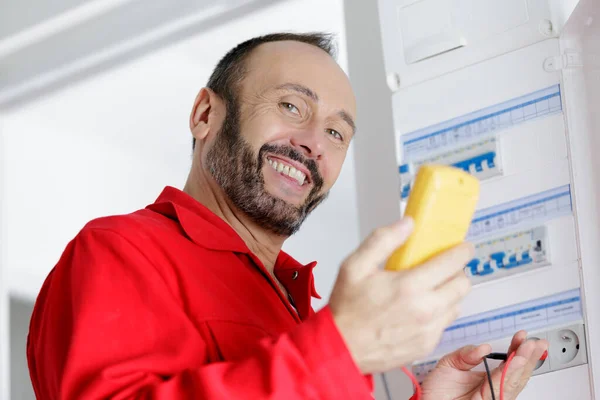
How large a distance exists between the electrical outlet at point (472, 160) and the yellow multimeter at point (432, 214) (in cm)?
79

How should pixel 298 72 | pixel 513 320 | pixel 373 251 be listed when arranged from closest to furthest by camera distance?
pixel 373 251 < pixel 298 72 < pixel 513 320

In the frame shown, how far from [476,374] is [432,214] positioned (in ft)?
2.15

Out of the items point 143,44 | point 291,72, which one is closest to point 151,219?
point 291,72

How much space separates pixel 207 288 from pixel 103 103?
216cm

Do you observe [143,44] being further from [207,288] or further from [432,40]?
[207,288]

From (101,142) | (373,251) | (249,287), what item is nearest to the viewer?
(373,251)

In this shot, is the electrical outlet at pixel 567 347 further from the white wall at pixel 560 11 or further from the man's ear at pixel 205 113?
the man's ear at pixel 205 113

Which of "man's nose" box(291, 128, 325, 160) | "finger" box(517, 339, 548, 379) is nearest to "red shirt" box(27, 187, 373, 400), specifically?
"man's nose" box(291, 128, 325, 160)

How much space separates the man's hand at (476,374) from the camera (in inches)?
53.9

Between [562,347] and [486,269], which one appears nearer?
[562,347]

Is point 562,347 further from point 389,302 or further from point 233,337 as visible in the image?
point 389,302

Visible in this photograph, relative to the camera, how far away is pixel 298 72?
1.49m

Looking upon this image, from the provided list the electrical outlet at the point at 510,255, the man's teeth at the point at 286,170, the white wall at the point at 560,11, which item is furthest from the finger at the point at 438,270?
the white wall at the point at 560,11

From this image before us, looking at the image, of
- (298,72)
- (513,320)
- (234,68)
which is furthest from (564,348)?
(234,68)
